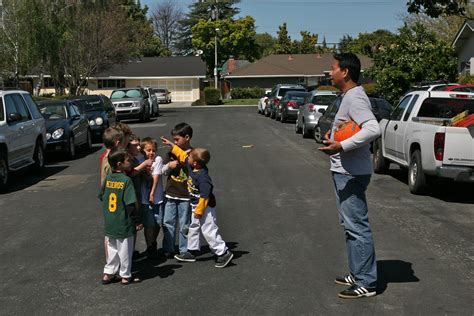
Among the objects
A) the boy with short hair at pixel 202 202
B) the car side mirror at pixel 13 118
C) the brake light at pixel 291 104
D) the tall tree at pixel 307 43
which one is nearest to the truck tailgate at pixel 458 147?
the boy with short hair at pixel 202 202

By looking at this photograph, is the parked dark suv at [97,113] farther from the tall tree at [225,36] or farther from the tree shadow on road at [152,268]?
the tall tree at [225,36]

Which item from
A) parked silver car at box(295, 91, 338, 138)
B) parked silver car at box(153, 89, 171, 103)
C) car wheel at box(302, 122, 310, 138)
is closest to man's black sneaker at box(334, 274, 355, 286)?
parked silver car at box(295, 91, 338, 138)

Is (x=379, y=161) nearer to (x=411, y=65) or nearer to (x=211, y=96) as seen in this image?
(x=411, y=65)

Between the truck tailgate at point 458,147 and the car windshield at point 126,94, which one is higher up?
the truck tailgate at point 458,147

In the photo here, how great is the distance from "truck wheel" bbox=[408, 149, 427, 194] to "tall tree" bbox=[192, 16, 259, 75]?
245 ft

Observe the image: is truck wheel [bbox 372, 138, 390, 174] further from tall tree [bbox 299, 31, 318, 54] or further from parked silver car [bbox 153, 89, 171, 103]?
tall tree [bbox 299, 31, 318, 54]

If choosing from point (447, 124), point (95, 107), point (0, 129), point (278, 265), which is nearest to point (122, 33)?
point (95, 107)

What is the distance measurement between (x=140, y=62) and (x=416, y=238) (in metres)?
65.1

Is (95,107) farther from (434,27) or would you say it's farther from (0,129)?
(434,27)

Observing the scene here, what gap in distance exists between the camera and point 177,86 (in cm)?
6994

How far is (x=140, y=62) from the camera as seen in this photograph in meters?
70.4

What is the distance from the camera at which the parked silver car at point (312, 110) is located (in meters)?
21.5

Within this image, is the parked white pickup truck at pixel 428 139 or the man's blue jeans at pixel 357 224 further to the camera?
the parked white pickup truck at pixel 428 139

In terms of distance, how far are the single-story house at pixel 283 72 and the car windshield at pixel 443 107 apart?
5680cm
